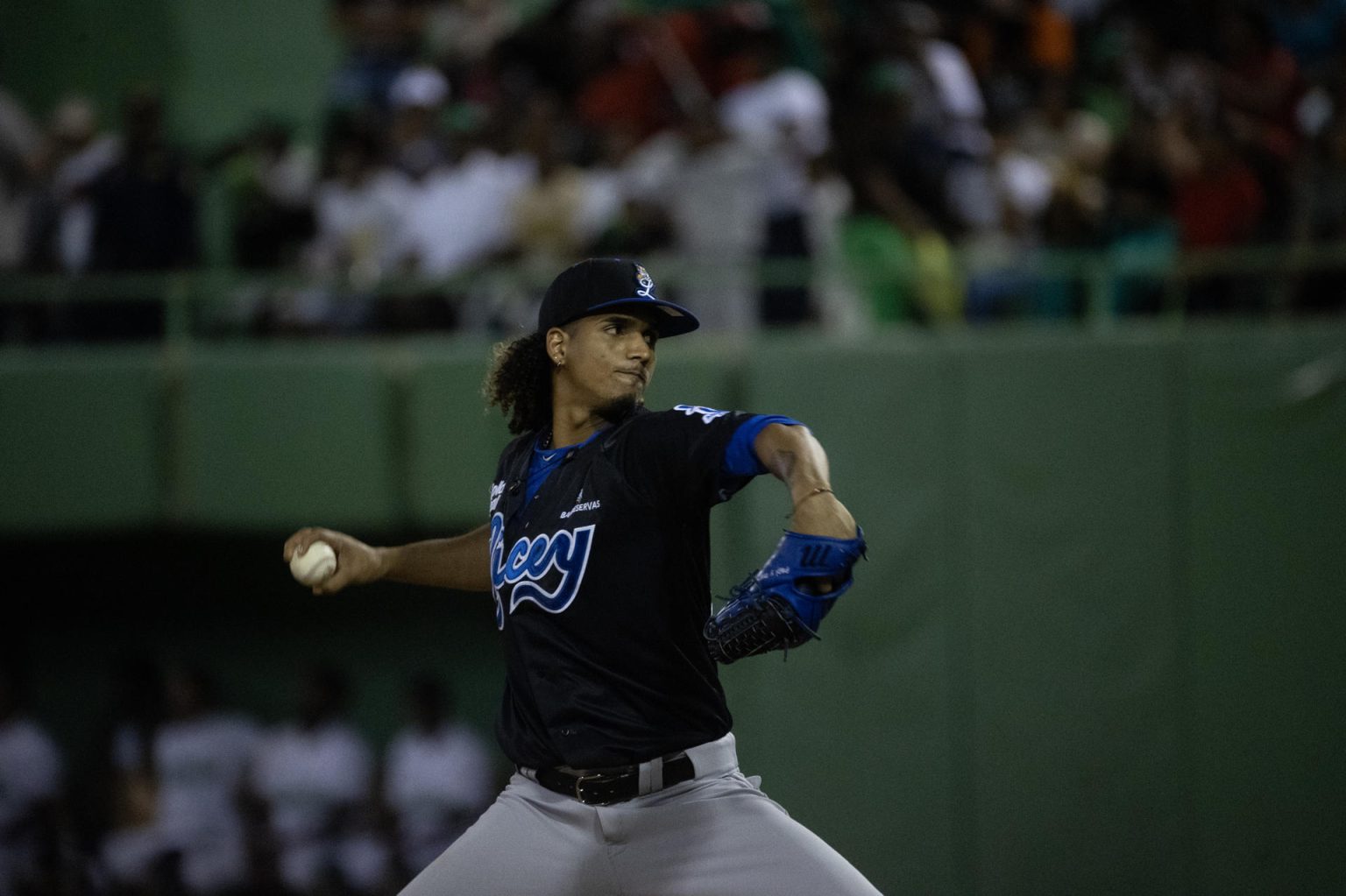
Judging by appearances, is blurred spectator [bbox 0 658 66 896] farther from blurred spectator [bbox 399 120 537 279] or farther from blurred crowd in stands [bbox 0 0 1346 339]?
blurred spectator [bbox 399 120 537 279]

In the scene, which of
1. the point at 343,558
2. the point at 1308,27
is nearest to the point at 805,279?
the point at 1308,27

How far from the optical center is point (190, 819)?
346 inches

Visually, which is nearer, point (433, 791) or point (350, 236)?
point (433, 791)

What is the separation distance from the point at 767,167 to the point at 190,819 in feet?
15.2

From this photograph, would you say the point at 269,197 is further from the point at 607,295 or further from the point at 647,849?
the point at 647,849

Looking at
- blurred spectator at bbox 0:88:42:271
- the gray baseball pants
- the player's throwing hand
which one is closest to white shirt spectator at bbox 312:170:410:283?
blurred spectator at bbox 0:88:42:271

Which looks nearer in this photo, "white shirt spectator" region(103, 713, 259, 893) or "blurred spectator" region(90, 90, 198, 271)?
"white shirt spectator" region(103, 713, 259, 893)

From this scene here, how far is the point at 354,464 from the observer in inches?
339

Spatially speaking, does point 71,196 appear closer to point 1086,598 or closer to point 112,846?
point 112,846

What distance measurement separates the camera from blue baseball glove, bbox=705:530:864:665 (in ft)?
9.65

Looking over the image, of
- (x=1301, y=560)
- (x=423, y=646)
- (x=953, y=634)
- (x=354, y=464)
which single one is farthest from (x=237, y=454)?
(x=1301, y=560)

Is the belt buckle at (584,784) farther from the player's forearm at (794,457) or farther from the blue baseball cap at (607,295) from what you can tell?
the blue baseball cap at (607,295)

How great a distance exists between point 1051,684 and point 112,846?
16.8ft

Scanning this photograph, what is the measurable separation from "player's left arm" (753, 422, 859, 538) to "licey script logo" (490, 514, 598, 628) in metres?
0.56
